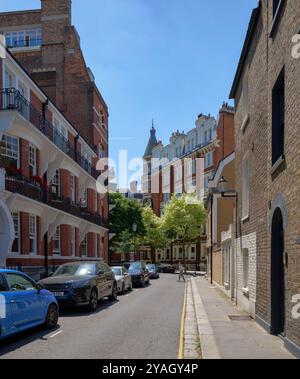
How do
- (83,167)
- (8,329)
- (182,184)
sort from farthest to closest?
(182,184) < (83,167) < (8,329)

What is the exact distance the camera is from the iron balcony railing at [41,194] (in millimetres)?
20219

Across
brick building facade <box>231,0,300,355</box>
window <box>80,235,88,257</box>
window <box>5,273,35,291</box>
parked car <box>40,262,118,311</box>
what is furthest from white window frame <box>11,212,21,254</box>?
window <box>80,235,88,257</box>

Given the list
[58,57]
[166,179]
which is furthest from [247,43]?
[166,179]

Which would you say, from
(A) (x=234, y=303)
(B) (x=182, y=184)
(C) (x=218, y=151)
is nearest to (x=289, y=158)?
(A) (x=234, y=303)

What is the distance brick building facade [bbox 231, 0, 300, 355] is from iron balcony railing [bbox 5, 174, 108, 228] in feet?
33.3

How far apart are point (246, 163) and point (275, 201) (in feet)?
18.1

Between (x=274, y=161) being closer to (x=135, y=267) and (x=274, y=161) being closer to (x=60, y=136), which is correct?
(x=60, y=136)

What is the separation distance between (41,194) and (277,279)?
16560mm

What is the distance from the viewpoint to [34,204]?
2273 cm

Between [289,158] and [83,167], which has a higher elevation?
[83,167]

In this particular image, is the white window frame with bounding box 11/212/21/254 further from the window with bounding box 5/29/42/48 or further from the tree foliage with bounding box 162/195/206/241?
the tree foliage with bounding box 162/195/206/241

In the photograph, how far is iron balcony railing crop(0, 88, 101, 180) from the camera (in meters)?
20.5

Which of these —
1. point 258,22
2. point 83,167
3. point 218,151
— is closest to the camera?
point 258,22
